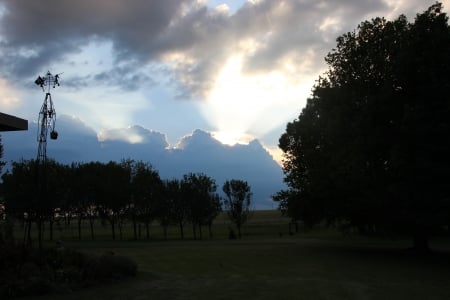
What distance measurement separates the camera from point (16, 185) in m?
57.8

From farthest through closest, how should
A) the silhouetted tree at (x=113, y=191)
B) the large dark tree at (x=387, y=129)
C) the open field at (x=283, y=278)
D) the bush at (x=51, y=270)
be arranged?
the silhouetted tree at (x=113, y=191) < the large dark tree at (x=387, y=129) < the open field at (x=283, y=278) < the bush at (x=51, y=270)

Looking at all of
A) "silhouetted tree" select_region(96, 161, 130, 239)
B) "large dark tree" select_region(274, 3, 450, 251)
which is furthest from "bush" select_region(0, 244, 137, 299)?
"silhouetted tree" select_region(96, 161, 130, 239)

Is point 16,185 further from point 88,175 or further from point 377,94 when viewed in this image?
point 377,94

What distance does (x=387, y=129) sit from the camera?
25.3 m

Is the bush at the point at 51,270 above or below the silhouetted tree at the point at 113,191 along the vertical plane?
below

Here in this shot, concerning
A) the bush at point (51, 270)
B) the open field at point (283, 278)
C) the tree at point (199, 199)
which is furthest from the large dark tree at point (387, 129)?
the tree at point (199, 199)

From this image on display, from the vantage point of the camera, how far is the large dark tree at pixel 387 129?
926 inches

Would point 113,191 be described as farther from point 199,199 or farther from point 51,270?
point 51,270

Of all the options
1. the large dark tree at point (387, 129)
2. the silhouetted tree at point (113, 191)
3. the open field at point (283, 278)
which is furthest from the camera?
the silhouetted tree at point (113, 191)

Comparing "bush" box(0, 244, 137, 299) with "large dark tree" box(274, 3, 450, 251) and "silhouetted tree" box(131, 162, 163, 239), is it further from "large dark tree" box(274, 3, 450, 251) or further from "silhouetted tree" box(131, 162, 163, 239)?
"silhouetted tree" box(131, 162, 163, 239)

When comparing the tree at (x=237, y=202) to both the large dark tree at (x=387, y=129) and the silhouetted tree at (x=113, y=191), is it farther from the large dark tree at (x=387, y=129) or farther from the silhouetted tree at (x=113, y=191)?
the large dark tree at (x=387, y=129)

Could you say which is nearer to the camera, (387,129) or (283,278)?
(283,278)

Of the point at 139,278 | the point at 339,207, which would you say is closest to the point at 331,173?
the point at 339,207

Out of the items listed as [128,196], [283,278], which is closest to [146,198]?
[128,196]
